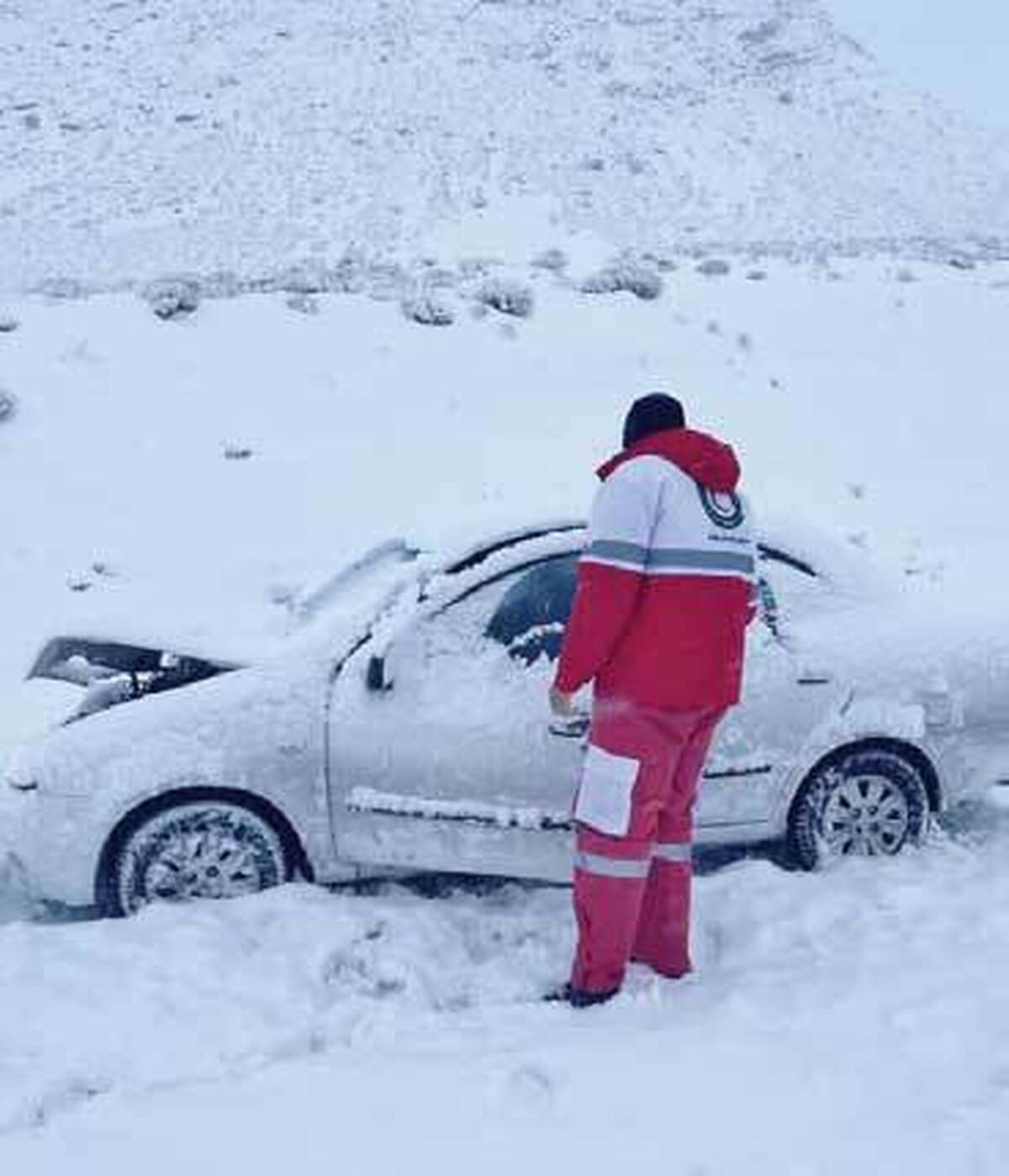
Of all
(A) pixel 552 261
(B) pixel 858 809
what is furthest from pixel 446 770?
(A) pixel 552 261

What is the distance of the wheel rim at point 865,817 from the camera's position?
5.42m

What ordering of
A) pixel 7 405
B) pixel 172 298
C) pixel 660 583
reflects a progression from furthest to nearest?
pixel 172 298 → pixel 7 405 → pixel 660 583

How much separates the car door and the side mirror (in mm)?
27

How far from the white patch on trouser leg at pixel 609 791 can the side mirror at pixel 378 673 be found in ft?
3.42

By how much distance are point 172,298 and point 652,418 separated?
11.1m

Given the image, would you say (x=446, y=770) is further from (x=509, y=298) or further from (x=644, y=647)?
(x=509, y=298)

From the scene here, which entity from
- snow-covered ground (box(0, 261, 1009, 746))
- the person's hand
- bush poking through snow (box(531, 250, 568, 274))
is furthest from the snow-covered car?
bush poking through snow (box(531, 250, 568, 274))

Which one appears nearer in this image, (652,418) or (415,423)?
(652,418)

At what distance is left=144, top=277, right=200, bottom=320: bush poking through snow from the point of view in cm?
1432

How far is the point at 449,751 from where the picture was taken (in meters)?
5.10

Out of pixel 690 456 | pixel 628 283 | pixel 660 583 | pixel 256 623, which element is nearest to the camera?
pixel 660 583

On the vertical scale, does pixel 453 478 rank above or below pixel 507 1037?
above

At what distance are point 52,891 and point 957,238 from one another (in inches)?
1135

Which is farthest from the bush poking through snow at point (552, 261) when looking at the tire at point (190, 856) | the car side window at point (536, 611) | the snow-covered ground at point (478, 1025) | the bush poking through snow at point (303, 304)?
the tire at point (190, 856)
